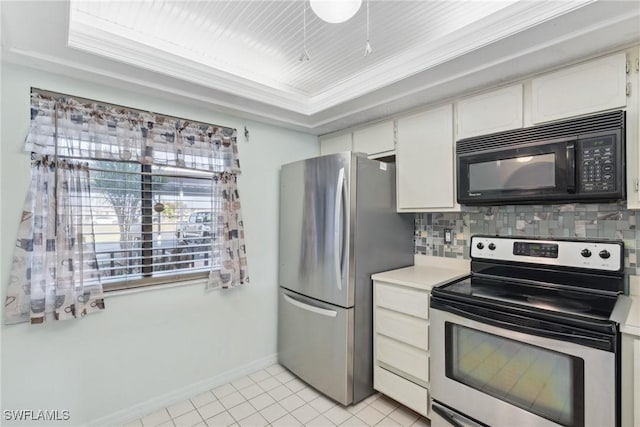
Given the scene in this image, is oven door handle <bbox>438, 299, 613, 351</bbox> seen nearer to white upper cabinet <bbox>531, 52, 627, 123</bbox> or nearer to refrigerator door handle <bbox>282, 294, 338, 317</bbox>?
refrigerator door handle <bbox>282, 294, 338, 317</bbox>

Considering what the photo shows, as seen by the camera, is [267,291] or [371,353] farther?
[267,291]

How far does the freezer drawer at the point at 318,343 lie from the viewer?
2096mm

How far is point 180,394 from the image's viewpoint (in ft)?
7.22

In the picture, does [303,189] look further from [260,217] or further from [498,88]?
[498,88]

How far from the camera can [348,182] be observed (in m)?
2.11

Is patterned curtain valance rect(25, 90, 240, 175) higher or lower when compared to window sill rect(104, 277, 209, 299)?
higher

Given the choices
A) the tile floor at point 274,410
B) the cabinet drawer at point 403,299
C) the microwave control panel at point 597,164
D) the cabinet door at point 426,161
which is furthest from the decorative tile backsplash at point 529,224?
the tile floor at point 274,410

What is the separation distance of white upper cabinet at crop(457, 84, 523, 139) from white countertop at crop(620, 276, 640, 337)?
1.04 metres

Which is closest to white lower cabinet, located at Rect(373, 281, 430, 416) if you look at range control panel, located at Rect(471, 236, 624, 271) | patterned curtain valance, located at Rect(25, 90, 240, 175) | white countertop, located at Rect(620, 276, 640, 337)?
range control panel, located at Rect(471, 236, 624, 271)

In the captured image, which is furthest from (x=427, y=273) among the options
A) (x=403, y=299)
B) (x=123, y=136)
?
(x=123, y=136)

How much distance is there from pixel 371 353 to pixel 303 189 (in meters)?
1.35

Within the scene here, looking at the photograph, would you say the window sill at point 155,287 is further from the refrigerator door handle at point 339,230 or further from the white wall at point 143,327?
the refrigerator door handle at point 339,230

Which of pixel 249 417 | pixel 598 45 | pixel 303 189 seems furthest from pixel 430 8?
pixel 249 417

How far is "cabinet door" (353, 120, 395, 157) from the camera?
2490 mm
